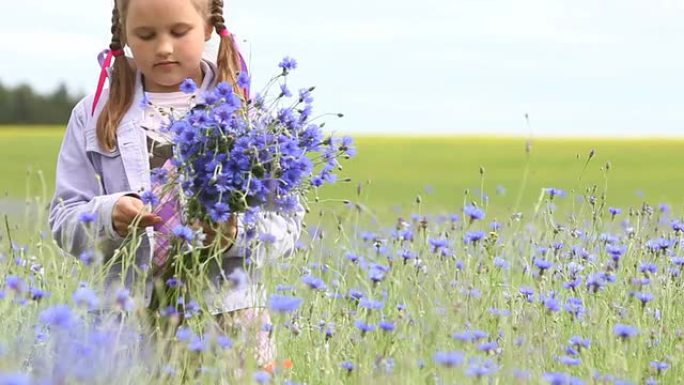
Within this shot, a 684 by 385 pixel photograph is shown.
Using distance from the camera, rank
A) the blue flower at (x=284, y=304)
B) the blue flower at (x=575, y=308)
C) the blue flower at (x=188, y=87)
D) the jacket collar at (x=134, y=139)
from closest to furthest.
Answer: the blue flower at (x=284, y=304) → the blue flower at (x=188, y=87) → the blue flower at (x=575, y=308) → the jacket collar at (x=134, y=139)

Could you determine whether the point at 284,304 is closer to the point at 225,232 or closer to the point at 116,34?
the point at 225,232

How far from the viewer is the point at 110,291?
3162 mm

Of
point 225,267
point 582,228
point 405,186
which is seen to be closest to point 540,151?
point 405,186

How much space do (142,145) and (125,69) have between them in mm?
265

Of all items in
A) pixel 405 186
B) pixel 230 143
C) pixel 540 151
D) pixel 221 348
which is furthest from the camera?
pixel 540 151

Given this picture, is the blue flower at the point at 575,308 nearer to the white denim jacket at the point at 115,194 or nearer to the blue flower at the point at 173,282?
the white denim jacket at the point at 115,194

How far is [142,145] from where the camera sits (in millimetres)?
3152

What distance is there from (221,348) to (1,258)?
2068mm

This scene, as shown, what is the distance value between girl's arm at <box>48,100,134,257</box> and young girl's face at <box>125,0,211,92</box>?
307mm

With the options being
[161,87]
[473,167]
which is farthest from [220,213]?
[473,167]

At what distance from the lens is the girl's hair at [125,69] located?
322cm

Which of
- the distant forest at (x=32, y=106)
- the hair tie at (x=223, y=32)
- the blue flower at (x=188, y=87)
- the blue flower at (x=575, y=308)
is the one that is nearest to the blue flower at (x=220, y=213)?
the blue flower at (x=188, y=87)

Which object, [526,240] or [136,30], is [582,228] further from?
[136,30]

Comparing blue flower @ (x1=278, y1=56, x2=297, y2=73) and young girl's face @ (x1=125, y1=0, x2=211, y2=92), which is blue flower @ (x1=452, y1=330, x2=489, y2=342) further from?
young girl's face @ (x1=125, y1=0, x2=211, y2=92)
